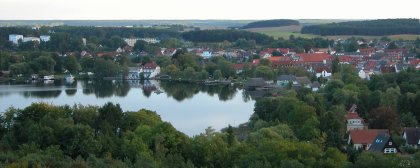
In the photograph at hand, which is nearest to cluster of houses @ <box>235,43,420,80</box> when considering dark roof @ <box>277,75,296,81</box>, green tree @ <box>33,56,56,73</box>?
dark roof @ <box>277,75,296,81</box>

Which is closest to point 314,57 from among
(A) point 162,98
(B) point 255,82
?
(B) point 255,82

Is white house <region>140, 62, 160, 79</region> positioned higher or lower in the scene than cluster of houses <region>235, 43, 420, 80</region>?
lower

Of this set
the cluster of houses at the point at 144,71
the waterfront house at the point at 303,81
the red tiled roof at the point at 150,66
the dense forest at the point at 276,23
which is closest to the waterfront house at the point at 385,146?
the waterfront house at the point at 303,81

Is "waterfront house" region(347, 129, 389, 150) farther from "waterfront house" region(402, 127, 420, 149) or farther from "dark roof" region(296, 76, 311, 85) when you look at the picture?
"dark roof" region(296, 76, 311, 85)

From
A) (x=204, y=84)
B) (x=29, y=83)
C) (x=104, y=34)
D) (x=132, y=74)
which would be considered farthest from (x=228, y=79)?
(x=104, y=34)

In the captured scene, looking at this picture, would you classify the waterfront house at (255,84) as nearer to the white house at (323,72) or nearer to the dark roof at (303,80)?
the dark roof at (303,80)

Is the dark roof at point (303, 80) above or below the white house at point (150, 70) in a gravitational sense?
above

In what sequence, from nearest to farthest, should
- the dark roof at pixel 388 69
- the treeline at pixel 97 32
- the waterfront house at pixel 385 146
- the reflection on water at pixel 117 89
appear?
the waterfront house at pixel 385 146 < the reflection on water at pixel 117 89 < the dark roof at pixel 388 69 < the treeline at pixel 97 32
